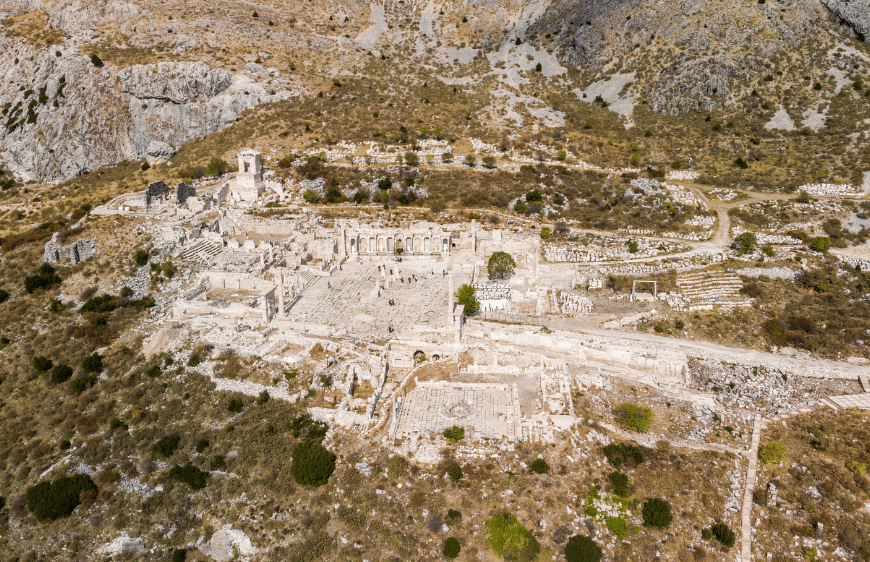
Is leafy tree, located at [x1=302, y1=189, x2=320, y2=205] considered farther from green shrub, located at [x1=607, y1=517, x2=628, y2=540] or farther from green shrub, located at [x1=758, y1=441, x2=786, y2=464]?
green shrub, located at [x1=758, y1=441, x2=786, y2=464]

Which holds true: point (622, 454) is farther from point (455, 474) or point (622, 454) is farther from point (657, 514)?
point (455, 474)

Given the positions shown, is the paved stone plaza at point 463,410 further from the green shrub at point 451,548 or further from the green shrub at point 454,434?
the green shrub at point 451,548

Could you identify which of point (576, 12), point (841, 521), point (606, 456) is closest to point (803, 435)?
point (841, 521)

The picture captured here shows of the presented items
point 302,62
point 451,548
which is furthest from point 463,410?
point 302,62

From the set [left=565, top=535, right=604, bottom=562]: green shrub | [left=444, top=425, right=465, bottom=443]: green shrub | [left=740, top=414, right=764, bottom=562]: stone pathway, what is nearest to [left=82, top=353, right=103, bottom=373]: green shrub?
[left=444, top=425, right=465, bottom=443]: green shrub

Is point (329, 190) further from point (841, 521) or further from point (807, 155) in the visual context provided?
point (807, 155)
